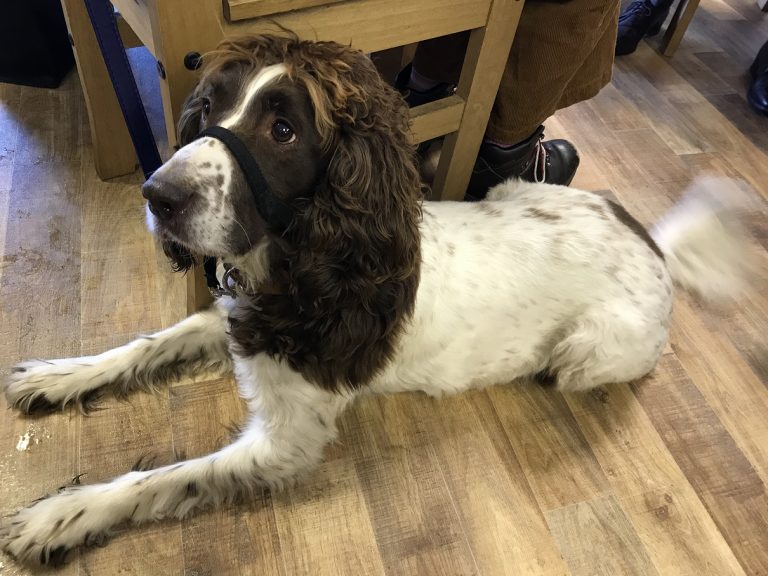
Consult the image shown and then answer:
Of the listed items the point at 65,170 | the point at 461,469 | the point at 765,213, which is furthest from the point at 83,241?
the point at 765,213

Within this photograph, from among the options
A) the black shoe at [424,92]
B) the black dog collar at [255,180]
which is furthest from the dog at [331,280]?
the black shoe at [424,92]

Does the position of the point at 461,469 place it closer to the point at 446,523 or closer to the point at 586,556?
the point at 446,523

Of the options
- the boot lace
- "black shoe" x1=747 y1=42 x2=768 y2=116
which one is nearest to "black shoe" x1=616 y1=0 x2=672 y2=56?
"black shoe" x1=747 y1=42 x2=768 y2=116

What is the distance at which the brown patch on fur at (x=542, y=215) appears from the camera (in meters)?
2.00

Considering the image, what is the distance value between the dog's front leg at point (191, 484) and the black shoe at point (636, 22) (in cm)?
313

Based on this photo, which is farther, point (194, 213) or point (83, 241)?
point (83, 241)

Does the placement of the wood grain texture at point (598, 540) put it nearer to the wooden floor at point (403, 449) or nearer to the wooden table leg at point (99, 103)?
the wooden floor at point (403, 449)

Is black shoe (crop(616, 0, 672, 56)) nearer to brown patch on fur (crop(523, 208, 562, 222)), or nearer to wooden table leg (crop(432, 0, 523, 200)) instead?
wooden table leg (crop(432, 0, 523, 200))

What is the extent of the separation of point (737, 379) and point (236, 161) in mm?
2060

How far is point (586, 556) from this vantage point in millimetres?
1842

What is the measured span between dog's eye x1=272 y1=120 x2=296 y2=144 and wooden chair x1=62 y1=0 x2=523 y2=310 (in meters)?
0.36

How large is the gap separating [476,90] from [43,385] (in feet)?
5.61

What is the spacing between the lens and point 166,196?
1260 mm

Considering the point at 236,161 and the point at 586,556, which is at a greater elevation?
the point at 236,161
